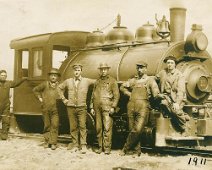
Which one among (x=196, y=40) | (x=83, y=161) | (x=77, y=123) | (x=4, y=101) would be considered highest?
(x=196, y=40)

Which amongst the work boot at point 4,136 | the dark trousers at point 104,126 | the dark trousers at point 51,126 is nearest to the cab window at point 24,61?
the work boot at point 4,136

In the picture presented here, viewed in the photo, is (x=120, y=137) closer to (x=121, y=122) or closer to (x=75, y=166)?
(x=121, y=122)

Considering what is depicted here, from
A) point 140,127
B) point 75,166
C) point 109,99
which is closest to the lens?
point 75,166

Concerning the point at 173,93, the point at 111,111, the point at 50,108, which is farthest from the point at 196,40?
the point at 50,108

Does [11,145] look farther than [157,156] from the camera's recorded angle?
Yes

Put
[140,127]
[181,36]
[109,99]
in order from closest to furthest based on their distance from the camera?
[140,127] → [109,99] → [181,36]

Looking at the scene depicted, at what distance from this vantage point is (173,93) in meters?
8.52

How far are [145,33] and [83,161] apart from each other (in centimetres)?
398

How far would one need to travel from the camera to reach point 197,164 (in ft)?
24.7

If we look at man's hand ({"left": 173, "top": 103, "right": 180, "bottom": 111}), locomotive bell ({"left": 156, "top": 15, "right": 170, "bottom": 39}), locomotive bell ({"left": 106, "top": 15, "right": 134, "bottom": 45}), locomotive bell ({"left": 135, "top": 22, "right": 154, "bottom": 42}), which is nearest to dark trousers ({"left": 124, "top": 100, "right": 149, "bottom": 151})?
man's hand ({"left": 173, "top": 103, "right": 180, "bottom": 111})

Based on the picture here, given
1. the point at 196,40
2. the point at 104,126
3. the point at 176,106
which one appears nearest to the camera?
the point at 176,106

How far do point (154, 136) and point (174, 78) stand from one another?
1187 mm

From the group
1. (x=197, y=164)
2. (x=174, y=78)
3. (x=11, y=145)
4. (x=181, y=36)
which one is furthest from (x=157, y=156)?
(x=11, y=145)

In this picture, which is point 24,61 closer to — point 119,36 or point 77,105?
point 119,36
